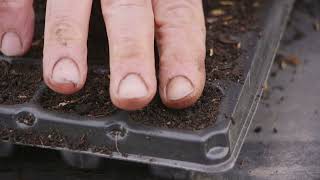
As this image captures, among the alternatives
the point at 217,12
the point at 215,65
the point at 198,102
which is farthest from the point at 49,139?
the point at 217,12

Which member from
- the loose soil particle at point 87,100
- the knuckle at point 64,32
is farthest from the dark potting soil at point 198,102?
the knuckle at point 64,32

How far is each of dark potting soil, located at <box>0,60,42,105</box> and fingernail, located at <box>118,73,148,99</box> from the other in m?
0.23

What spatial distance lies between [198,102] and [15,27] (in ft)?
1.46

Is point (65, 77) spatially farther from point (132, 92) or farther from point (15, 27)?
point (15, 27)

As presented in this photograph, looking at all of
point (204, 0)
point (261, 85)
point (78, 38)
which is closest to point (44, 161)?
point (78, 38)

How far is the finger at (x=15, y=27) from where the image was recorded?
1.18 m

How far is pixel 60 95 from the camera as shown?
3.58 ft

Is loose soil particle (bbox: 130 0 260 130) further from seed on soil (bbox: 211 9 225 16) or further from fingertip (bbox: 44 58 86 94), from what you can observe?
fingertip (bbox: 44 58 86 94)

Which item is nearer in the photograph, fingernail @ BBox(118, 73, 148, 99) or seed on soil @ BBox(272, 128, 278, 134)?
fingernail @ BBox(118, 73, 148, 99)

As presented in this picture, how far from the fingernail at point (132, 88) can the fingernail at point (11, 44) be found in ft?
1.15

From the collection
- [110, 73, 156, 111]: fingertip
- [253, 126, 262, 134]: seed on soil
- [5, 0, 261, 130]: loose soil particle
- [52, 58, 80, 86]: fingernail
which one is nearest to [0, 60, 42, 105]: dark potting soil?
[5, 0, 261, 130]: loose soil particle

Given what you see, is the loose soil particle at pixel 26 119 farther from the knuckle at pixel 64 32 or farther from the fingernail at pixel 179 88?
the fingernail at pixel 179 88

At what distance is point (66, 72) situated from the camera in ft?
3.27

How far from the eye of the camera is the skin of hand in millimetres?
976
